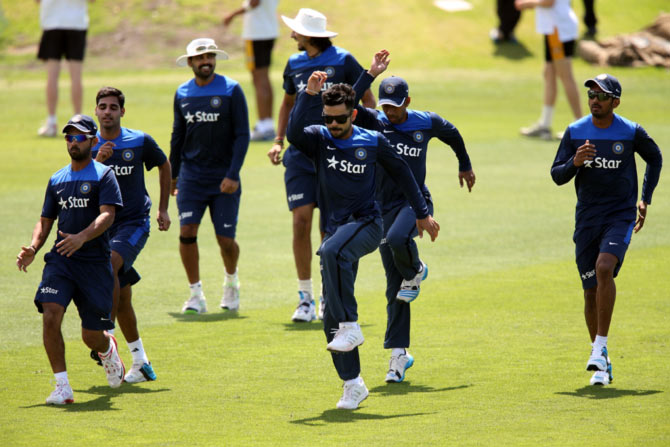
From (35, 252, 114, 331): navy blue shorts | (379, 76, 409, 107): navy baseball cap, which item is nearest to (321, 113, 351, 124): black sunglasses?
(379, 76, 409, 107): navy baseball cap

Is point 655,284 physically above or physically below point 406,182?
below

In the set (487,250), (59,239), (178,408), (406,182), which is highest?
(406,182)

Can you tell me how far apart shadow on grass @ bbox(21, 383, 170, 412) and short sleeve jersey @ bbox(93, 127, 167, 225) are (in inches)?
57.5

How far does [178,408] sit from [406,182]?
2189mm

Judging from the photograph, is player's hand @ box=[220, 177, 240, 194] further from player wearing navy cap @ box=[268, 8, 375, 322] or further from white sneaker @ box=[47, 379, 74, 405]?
white sneaker @ box=[47, 379, 74, 405]

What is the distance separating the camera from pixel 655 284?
38.4ft

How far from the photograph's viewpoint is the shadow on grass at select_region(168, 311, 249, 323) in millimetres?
10695

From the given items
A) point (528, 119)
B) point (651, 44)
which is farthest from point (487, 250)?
point (651, 44)

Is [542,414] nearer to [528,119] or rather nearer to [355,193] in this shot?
[355,193]

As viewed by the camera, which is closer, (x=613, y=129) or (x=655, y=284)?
(x=613, y=129)

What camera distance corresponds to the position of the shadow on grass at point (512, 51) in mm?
29016

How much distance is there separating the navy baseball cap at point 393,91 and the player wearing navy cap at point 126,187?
1995 mm

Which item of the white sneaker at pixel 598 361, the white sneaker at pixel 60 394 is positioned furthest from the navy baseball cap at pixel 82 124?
the white sneaker at pixel 598 361

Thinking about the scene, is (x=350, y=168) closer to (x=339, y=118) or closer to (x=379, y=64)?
(x=339, y=118)
